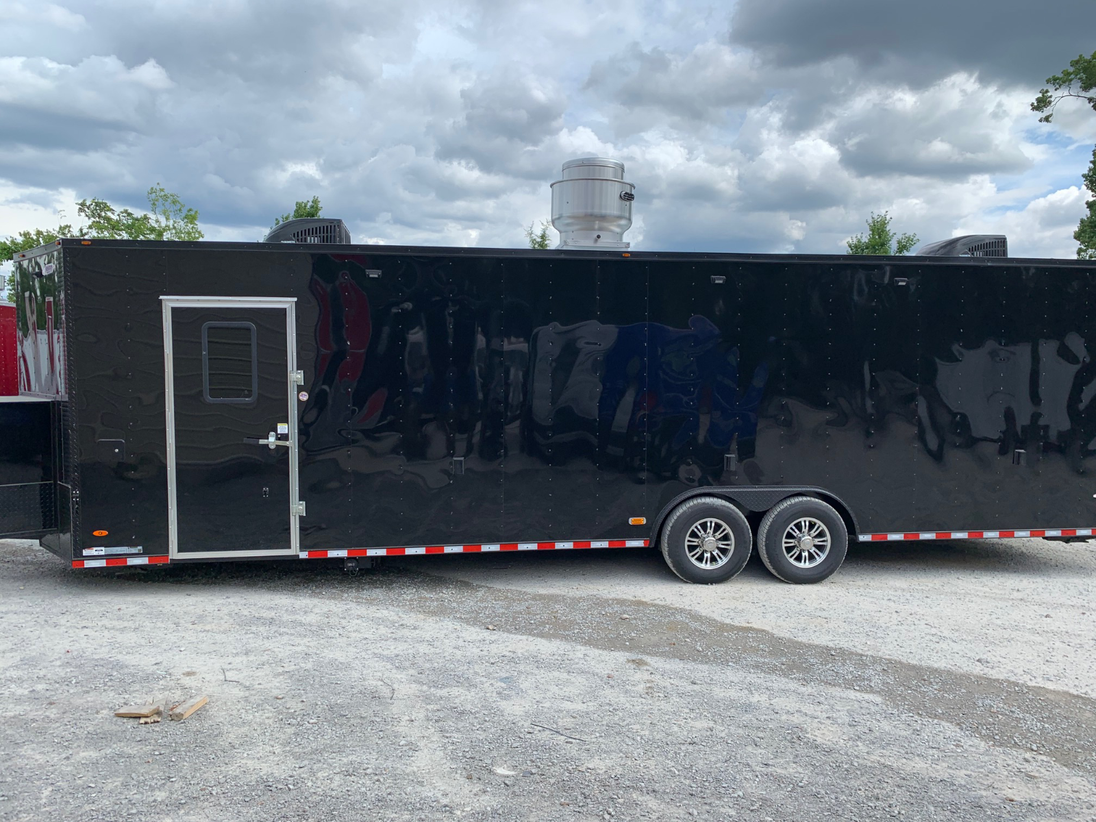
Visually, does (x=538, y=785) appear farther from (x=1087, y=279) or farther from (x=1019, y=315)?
(x=1087, y=279)

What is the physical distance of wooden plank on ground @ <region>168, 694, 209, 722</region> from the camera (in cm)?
404

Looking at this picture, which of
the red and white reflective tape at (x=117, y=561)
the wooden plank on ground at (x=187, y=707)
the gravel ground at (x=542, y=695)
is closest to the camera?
the gravel ground at (x=542, y=695)

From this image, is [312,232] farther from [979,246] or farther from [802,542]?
[979,246]

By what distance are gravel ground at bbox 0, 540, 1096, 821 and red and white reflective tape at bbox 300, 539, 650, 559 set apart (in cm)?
35

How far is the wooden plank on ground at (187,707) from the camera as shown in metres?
4.04

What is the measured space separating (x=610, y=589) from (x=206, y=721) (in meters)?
3.46

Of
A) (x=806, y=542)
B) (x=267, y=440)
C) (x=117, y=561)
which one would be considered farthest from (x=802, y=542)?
(x=117, y=561)

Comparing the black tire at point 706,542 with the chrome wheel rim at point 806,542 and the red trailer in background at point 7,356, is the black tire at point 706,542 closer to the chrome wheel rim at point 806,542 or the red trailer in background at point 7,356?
the chrome wheel rim at point 806,542

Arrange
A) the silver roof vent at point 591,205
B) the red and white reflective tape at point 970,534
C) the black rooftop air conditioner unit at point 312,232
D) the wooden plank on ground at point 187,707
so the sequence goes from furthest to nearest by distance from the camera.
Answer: the silver roof vent at point 591,205 → the red and white reflective tape at point 970,534 → the black rooftop air conditioner unit at point 312,232 → the wooden plank on ground at point 187,707

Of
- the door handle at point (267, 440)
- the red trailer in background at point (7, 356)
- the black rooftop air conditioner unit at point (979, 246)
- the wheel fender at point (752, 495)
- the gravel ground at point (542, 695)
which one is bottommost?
the gravel ground at point (542, 695)

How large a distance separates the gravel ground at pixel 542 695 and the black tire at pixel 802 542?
0.60 feet

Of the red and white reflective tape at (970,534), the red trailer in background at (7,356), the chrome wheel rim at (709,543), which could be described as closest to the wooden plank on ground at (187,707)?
the chrome wheel rim at (709,543)

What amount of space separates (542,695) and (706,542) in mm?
2752

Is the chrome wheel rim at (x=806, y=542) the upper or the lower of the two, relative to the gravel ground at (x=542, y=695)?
upper
